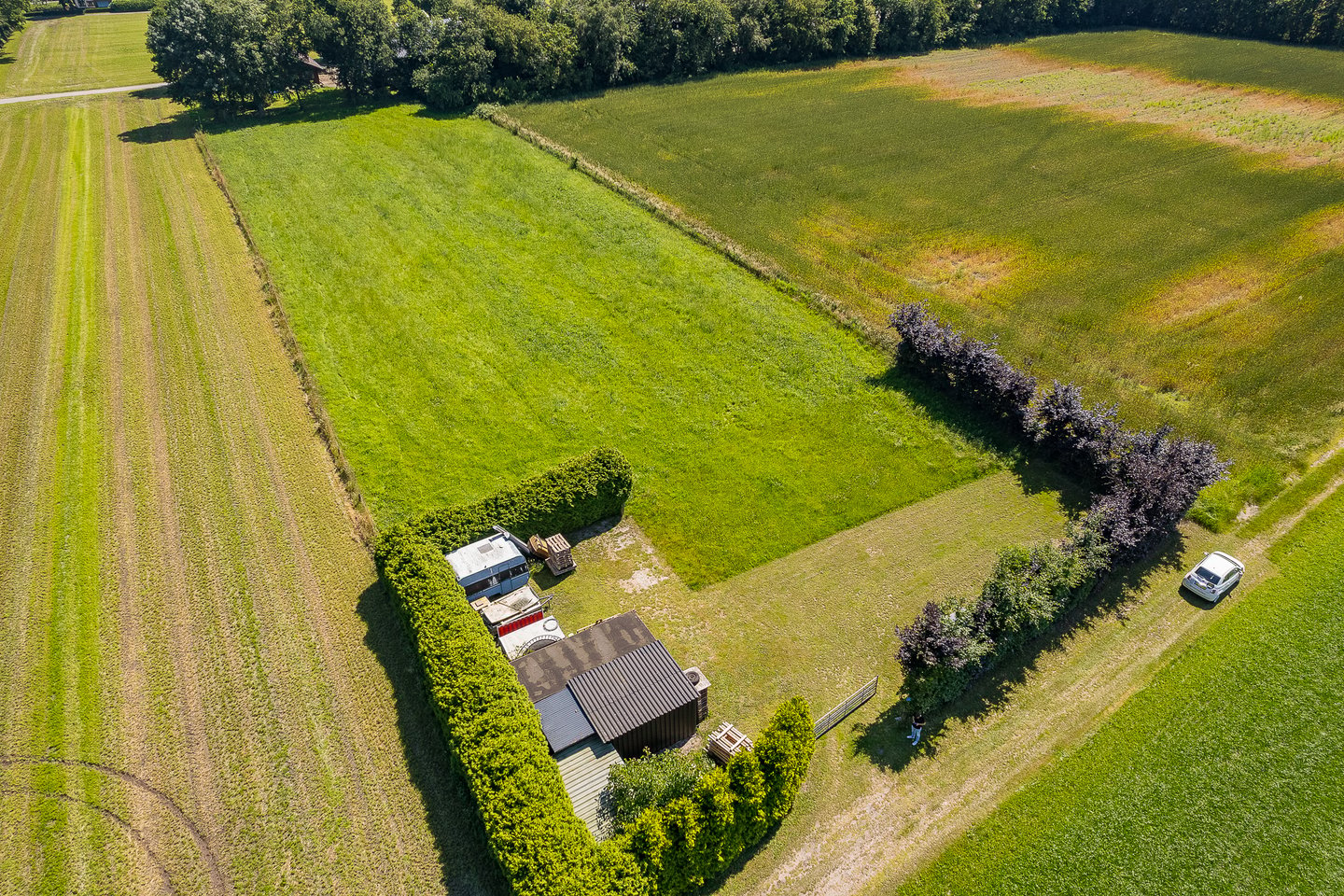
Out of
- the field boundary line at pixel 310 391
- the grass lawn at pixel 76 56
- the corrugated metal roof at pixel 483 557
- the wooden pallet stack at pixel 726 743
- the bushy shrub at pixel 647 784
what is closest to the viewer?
the bushy shrub at pixel 647 784

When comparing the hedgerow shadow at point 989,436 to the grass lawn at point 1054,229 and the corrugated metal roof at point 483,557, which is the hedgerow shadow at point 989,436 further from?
the corrugated metal roof at point 483,557

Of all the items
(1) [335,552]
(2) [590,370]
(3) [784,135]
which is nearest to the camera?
(1) [335,552]

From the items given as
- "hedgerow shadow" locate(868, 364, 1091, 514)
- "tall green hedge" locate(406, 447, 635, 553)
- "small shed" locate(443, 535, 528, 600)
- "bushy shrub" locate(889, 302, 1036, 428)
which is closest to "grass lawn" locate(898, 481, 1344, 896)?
"hedgerow shadow" locate(868, 364, 1091, 514)

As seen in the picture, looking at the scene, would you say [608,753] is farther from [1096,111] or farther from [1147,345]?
[1096,111]

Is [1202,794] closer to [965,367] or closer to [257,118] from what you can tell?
[965,367]

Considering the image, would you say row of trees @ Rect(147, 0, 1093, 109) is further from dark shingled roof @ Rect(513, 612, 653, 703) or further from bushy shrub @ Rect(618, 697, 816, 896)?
bushy shrub @ Rect(618, 697, 816, 896)

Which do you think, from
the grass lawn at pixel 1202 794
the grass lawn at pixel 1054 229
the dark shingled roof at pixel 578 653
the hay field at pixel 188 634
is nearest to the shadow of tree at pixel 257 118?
the grass lawn at pixel 1054 229

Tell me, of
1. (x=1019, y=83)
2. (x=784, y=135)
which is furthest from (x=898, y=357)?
(x=1019, y=83)
